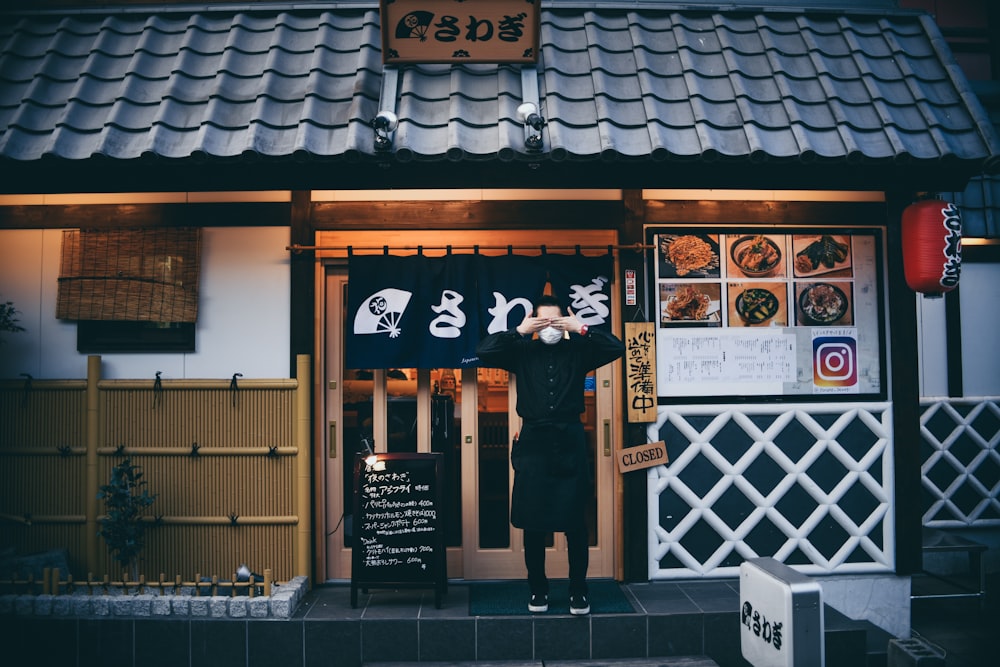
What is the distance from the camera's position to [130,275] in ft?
19.9

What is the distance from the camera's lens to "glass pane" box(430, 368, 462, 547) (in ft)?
20.8

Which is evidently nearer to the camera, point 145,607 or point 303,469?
point 145,607

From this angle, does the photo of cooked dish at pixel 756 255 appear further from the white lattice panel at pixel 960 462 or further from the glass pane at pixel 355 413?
the glass pane at pixel 355 413

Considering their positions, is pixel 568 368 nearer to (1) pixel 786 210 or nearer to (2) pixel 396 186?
(2) pixel 396 186

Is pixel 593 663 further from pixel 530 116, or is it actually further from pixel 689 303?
pixel 530 116

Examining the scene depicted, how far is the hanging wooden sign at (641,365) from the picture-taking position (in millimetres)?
6102

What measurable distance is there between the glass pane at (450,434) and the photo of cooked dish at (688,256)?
7.74ft

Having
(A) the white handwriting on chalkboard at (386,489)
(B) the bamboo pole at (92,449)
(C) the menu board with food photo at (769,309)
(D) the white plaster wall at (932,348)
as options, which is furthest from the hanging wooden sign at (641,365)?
(B) the bamboo pole at (92,449)

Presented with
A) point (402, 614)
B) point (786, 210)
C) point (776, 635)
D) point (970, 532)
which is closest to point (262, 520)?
point (402, 614)

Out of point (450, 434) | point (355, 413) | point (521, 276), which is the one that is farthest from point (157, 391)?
point (521, 276)

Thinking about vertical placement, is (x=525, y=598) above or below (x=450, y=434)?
below

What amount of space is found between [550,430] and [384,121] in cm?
283

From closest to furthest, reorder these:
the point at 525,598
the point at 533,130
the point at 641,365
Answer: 1. the point at 533,130
2. the point at 525,598
3. the point at 641,365

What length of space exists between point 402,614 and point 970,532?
6.94 m
